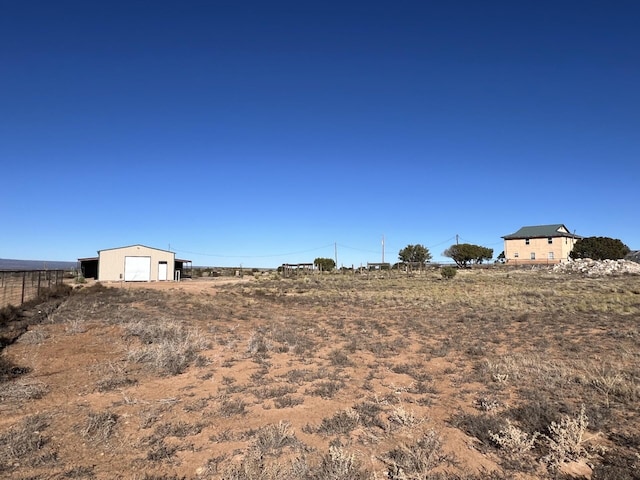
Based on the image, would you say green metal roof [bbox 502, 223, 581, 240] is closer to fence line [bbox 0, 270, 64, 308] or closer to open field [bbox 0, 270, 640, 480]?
open field [bbox 0, 270, 640, 480]

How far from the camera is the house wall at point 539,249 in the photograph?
69.5m

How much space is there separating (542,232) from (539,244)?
8.39 ft

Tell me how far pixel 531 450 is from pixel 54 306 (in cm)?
2018

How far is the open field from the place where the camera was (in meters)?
4.57

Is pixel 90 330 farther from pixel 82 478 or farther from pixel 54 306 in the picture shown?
pixel 82 478

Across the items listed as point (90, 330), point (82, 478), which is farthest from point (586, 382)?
point (90, 330)

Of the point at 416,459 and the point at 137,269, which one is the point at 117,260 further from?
the point at 416,459

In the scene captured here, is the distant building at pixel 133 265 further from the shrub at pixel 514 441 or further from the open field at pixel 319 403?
the shrub at pixel 514 441

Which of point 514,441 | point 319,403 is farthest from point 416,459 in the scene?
point 319,403

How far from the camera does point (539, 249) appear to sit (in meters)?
71.3

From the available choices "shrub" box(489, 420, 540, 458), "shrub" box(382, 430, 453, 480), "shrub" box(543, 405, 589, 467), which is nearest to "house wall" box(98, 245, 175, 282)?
"shrub" box(382, 430, 453, 480)

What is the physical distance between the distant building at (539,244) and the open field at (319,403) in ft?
207

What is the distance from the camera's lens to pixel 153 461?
183 inches

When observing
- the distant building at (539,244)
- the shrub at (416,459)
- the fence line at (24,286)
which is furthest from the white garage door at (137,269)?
the distant building at (539,244)
